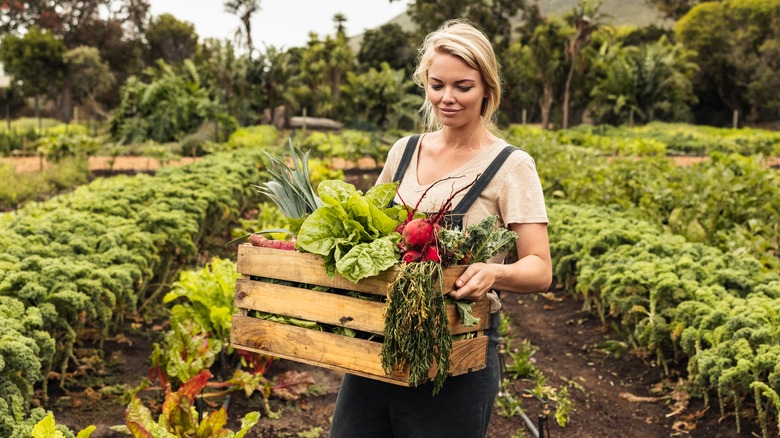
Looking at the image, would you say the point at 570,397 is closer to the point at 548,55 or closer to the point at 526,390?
the point at 526,390

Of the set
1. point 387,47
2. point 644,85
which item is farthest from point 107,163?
point 387,47

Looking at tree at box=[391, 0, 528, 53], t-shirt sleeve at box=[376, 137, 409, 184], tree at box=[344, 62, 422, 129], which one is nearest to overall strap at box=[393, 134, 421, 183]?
t-shirt sleeve at box=[376, 137, 409, 184]

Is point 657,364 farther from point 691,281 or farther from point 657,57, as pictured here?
point 657,57

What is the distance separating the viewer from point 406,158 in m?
2.51

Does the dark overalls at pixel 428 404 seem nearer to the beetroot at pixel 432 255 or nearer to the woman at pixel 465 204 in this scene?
the woman at pixel 465 204

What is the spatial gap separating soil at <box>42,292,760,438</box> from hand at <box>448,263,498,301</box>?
2.76m

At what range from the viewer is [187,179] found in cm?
905

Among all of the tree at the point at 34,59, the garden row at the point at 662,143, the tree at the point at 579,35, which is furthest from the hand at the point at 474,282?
the tree at the point at 34,59

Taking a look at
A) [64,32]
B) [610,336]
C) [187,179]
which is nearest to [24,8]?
[64,32]

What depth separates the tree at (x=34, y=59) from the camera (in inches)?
1544

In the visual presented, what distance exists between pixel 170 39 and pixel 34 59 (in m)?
15.1

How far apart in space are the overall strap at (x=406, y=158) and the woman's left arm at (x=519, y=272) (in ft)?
1.35

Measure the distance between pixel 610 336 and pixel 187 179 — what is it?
4.93 m

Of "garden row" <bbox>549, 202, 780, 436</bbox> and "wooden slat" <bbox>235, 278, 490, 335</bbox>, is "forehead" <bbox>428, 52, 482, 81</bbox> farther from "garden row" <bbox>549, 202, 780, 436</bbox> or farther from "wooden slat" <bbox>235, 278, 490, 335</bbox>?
"garden row" <bbox>549, 202, 780, 436</bbox>
